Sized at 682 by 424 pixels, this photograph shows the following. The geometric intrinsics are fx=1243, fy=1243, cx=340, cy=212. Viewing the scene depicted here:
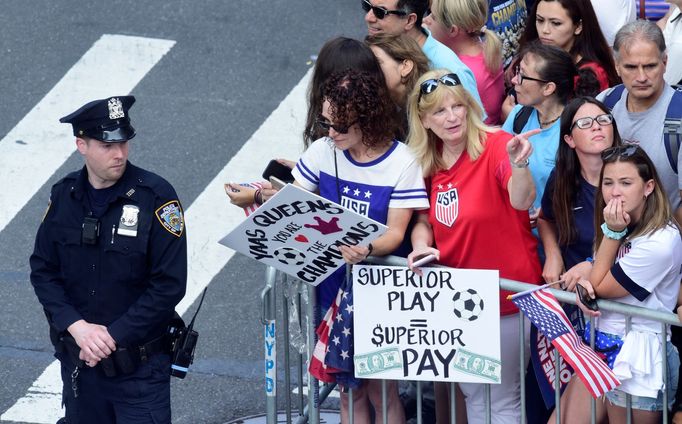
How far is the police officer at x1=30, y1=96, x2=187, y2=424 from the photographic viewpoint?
617 centimetres

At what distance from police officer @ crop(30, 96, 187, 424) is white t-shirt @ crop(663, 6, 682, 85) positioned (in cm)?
280

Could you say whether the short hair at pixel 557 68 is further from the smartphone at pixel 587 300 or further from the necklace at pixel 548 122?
the smartphone at pixel 587 300

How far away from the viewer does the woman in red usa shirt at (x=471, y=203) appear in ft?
19.2

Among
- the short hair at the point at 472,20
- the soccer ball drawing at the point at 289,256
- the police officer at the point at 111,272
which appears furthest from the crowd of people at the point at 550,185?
the police officer at the point at 111,272

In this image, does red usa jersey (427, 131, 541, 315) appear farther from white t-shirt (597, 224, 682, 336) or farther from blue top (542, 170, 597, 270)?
white t-shirt (597, 224, 682, 336)

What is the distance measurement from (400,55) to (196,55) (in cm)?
527

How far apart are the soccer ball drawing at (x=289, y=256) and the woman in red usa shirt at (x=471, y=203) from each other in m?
0.55

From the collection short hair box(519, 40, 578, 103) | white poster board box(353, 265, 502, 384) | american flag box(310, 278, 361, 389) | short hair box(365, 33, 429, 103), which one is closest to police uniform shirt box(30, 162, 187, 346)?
american flag box(310, 278, 361, 389)

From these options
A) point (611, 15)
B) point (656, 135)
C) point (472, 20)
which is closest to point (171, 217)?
point (472, 20)

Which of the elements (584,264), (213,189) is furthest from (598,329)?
(213,189)

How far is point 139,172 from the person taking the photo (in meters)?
6.35

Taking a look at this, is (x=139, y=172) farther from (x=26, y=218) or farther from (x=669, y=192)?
(x=26, y=218)

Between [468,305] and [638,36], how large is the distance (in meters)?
1.57

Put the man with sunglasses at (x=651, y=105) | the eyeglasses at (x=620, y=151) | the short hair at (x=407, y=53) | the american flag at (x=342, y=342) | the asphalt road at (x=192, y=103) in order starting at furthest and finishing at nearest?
the asphalt road at (x=192, y=103) → the short hair at (x=407, y=53) → the american flag at (x=342, y=342) → the man with sunglasses at (x=651, y=105) → the eyeglasses at (x=620, y=151)
